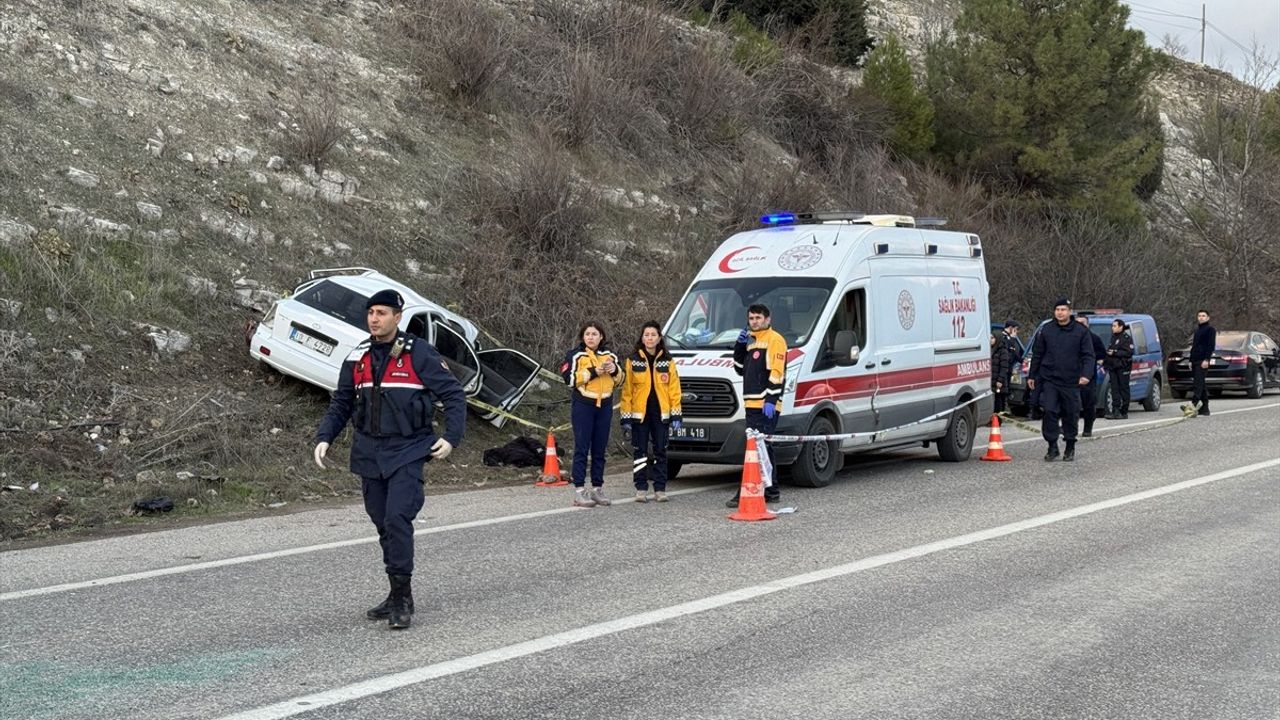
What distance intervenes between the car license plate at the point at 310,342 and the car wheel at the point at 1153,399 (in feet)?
54.6

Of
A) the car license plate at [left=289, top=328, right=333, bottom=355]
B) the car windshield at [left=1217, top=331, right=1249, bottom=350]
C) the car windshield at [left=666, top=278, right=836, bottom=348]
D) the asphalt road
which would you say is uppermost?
the car windshield at [left=666, top=278, right=836, bottom=348]

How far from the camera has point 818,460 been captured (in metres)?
13.3

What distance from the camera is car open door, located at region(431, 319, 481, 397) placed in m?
16.6

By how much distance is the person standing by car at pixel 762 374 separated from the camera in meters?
11.8

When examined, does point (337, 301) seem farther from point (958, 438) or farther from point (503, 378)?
point (958, 438)

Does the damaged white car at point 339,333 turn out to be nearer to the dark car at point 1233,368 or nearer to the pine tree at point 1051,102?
the dark car at point 1233,368

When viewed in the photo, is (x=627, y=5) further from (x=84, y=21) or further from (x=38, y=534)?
(x=38, y=534)

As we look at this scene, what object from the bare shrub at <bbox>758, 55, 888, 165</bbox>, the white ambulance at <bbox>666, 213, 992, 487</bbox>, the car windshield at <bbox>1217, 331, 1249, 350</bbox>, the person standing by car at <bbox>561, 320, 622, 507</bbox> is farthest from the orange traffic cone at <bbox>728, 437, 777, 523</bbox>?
the bare shrub at <bbox>758, 55, 888, 165</bbox>

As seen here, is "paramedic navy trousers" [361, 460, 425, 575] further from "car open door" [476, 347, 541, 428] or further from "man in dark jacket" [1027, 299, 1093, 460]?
"man in dark jacket" [1027, 299, 1093, 460]

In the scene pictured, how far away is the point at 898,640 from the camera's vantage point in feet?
22.5

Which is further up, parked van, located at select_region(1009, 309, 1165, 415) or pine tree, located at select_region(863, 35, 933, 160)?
pine tree, located at select_region(863, 35, 933, 160)

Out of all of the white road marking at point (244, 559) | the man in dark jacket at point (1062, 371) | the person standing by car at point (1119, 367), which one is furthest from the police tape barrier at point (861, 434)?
the person standing by car at point (1119, 367)

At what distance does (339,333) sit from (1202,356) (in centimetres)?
1519

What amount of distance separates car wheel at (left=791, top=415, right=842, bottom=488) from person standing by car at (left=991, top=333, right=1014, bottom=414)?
33.7 feet
